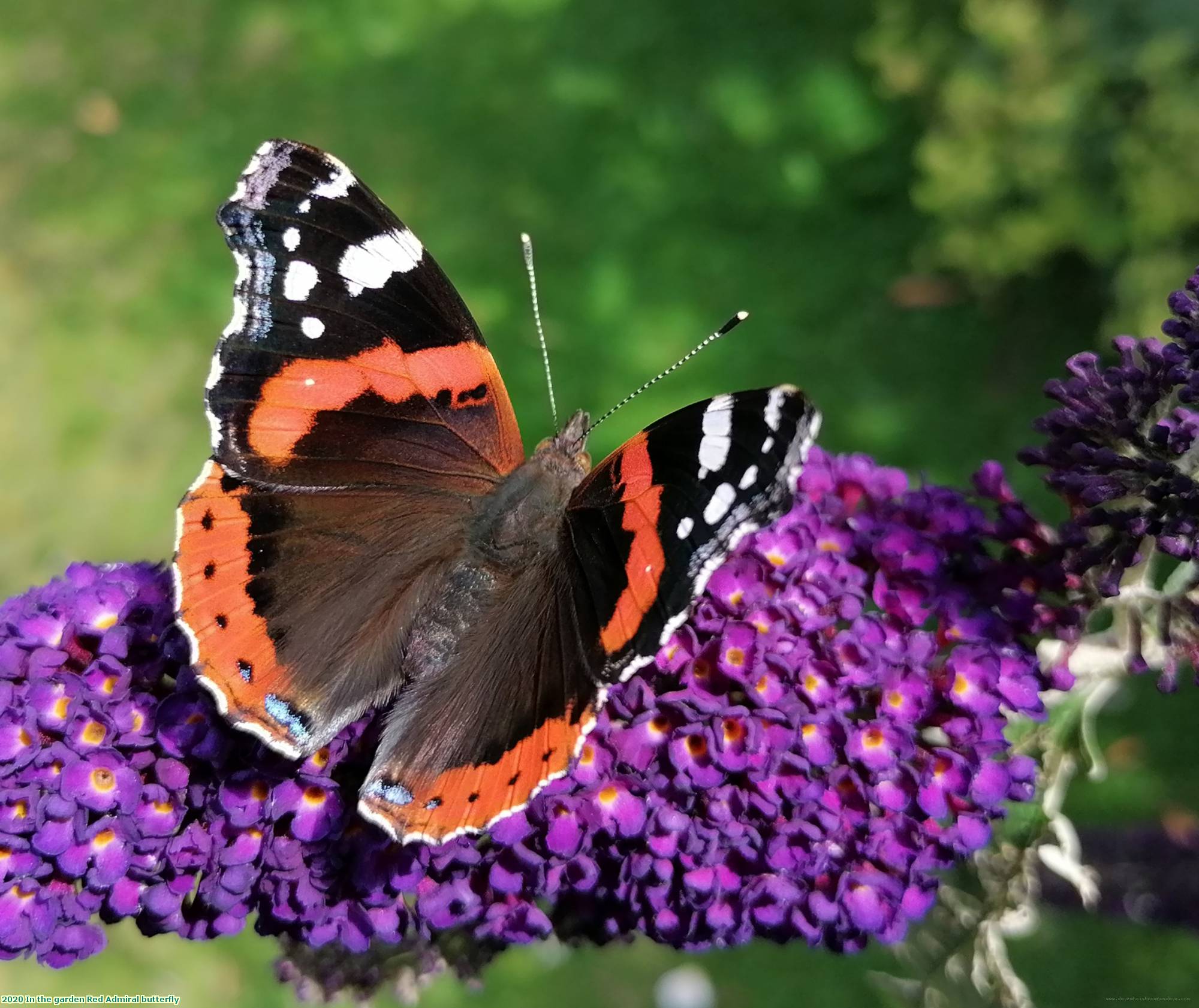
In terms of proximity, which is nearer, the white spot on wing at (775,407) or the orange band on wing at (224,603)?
the white spot on wing at (775,407)

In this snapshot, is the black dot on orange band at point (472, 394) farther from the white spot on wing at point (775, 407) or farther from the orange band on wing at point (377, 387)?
the white spot on wing at point (775, 407)

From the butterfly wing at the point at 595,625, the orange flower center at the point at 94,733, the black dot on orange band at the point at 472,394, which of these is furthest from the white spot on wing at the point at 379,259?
the orange flower center at the point at 94,733

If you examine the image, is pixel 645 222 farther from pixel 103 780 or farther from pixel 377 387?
pixel 103 780

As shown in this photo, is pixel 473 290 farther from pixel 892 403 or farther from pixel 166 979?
pixel 166 979

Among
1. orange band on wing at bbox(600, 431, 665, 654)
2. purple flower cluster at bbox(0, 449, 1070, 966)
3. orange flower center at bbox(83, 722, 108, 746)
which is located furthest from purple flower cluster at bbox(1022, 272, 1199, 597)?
orange flower center at bbox(83, 722, 108, 746)

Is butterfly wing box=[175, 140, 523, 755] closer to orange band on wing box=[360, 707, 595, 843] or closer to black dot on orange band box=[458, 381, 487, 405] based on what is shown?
black dot on orange band box=[458, 381, 487, 405]

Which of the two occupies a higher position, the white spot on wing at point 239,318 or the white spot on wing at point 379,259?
the white spot on wing at point 379,259

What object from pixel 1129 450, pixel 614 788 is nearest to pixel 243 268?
pixel 614 788
